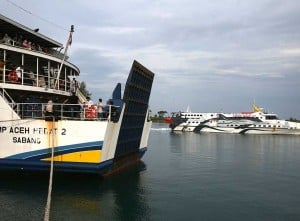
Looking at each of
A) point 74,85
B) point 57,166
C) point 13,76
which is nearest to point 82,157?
point 57,166

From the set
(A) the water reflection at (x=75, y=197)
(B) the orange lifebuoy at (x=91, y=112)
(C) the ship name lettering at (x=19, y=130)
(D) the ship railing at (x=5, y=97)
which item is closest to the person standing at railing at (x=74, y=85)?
(D) the ship railing at (x=5, y=97)

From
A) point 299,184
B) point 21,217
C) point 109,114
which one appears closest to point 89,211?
point 21,217

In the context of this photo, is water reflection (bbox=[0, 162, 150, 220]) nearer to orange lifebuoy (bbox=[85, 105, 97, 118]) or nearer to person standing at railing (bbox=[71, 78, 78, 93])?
orange lifebuoy (bbox=[85, 105, 97, 118])

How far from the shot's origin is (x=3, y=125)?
16.0 meters

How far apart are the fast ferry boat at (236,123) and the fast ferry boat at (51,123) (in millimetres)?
60726

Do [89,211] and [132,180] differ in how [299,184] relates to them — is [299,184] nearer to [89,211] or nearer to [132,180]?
[132,180]

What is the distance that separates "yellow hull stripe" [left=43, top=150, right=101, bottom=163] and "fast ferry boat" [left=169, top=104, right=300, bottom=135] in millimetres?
64911

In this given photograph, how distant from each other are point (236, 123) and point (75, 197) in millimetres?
68299

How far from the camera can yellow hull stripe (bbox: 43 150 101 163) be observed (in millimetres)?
15417

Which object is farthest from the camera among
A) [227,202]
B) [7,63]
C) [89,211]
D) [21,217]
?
[7,63]

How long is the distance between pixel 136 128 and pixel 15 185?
777 centimetres

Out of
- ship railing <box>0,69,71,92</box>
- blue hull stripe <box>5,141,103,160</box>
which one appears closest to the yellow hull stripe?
blue hull stripe <box>5,141,103,160</box>

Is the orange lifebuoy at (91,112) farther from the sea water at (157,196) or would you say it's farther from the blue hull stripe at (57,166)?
the sea water at (157,196)

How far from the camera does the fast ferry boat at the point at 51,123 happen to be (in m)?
15.4
